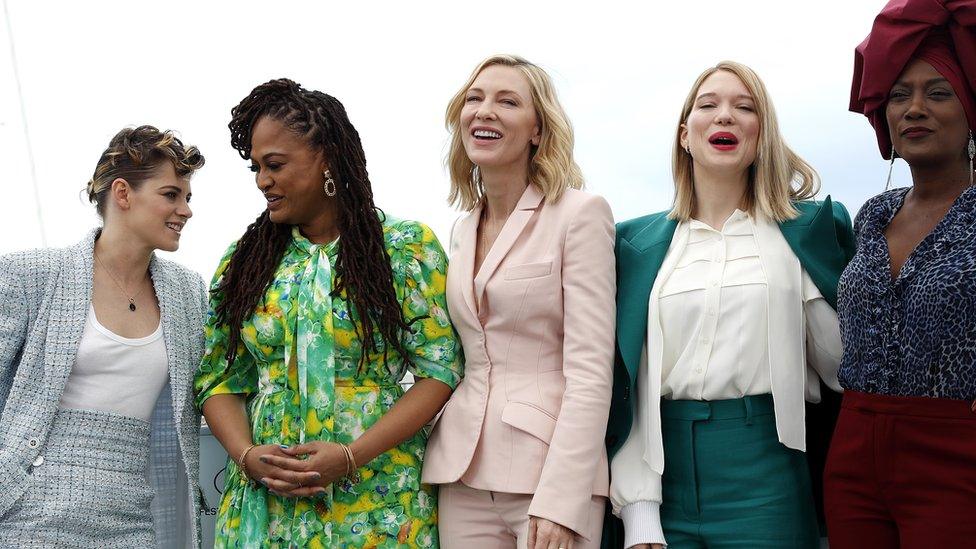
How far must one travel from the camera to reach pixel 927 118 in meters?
2.42

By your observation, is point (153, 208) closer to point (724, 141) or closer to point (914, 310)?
point (724, 141)

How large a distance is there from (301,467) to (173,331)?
30.4 inches

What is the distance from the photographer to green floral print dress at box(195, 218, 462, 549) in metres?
2.53

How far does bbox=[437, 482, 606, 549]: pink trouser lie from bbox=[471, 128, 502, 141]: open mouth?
0.96 meters

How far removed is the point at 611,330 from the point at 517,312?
0.84 ft

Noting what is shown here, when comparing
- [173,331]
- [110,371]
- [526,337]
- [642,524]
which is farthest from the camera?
[173,331]

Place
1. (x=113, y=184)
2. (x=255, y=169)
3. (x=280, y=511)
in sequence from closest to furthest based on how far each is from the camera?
(x=280, y=511) < (x=255, y=169) < (x=113, y=184)

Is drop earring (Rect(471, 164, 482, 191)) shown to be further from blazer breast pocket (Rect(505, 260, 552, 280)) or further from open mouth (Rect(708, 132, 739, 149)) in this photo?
open mouth (Rect(708, 132, 739, 149))

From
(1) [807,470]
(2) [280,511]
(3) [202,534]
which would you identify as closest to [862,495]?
(1) [807,470]

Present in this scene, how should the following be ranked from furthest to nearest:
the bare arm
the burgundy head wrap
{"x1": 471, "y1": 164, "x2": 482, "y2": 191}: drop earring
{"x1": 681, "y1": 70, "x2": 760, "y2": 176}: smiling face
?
{"x1": 471, "y1": 164, "x2": 482, "y2": 191}: drop earring
{"x1": 681, "y1": 70, "x2": 760, "y2": 176}: smiling face
the bare arm
the burgundy head wrap

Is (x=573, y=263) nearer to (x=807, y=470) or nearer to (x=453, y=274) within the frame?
(x=453, y=274)

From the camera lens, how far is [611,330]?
2584mm

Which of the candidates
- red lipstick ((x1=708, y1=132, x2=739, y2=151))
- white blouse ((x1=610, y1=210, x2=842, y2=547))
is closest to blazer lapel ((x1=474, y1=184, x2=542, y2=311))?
white blouse ((x1=610, y1=210, x2=842, y2=547))

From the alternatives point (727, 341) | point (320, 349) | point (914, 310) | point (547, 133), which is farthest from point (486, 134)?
point (914, 310)
